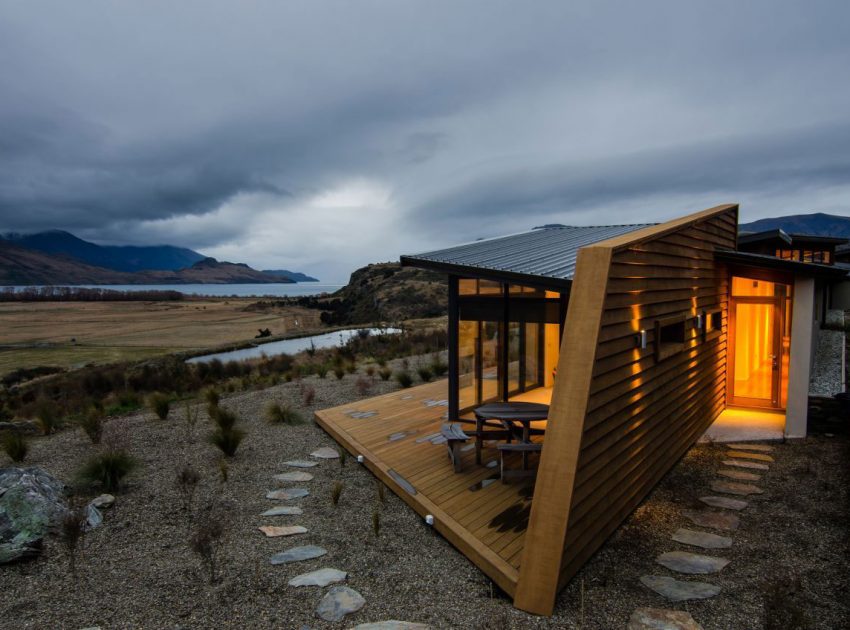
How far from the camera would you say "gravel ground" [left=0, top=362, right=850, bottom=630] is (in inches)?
107

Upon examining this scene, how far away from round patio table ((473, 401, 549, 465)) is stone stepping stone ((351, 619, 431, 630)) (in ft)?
7.37

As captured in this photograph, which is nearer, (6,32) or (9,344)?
(6,32)

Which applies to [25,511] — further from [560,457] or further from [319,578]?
[560,457]

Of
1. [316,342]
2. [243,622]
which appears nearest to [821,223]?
[316,342]

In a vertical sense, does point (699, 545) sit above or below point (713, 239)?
below

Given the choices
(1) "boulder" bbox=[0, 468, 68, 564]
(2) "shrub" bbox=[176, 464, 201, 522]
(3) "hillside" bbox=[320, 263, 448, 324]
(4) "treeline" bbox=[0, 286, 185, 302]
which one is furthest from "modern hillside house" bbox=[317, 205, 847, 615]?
(4) "treeline" bbox=[0, 286, 185, 302]

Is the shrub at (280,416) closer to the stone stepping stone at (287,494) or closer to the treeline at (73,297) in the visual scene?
the stone stepping stone at (287,494)

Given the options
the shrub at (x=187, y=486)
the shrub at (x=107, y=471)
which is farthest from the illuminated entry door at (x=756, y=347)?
the shrub at (x=107, y=471)

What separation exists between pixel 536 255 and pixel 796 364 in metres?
3.97

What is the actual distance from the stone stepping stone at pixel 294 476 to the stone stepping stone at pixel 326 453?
0.53 metres

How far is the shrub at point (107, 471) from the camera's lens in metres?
4.52

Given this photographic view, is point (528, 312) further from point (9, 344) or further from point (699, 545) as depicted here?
point (9, 344)

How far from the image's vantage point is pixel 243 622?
2.68 m

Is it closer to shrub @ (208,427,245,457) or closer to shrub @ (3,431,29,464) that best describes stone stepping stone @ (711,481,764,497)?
shrub @ (208,427,245,457)
